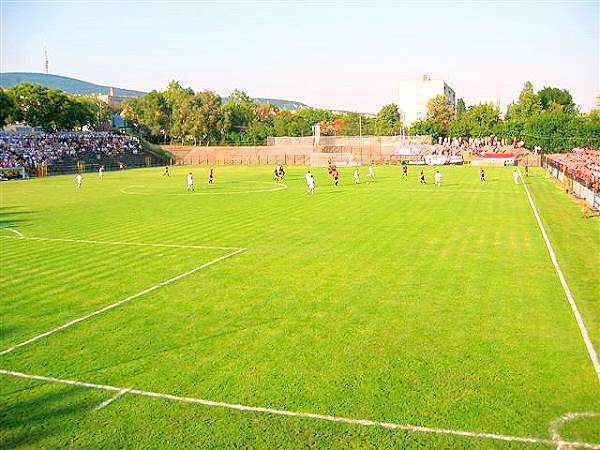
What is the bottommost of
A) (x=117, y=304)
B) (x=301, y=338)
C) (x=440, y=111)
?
(x=301, y=338)

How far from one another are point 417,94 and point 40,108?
4866 inches

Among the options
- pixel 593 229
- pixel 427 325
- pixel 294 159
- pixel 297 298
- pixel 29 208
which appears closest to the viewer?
pixel 427 325

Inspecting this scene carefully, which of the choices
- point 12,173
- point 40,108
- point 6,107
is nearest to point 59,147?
point 6,107

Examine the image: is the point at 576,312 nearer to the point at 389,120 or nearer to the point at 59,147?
the point at 59,147

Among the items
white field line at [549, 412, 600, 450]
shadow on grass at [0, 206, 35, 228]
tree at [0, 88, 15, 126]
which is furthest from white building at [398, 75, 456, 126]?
white field line at [549, 412, 600, 450]

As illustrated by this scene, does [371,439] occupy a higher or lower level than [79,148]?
lower

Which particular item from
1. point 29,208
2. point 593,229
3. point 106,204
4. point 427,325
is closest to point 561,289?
point 427,325

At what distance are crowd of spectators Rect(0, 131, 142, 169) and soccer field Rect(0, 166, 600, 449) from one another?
58.5m

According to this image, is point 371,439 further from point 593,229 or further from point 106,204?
point 106,204

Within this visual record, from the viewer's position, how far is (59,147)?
282ft

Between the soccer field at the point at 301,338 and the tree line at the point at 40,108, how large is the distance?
7473cm

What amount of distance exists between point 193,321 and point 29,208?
95.1 ft

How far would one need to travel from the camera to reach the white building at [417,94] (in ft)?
589

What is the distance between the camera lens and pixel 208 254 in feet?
68.1
